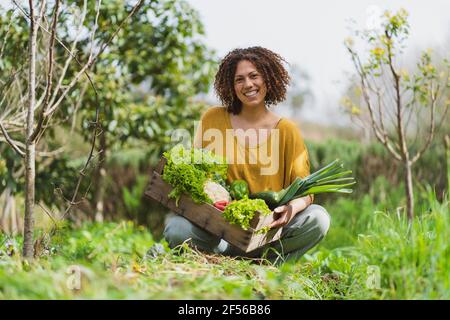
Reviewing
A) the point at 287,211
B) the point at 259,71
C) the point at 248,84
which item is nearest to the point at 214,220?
the point at 287,211

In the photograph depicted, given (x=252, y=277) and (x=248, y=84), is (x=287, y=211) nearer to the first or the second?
Answer: (x=252, y=277)

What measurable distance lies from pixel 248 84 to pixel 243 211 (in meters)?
0.82

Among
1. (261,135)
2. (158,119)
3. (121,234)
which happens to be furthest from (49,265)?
(158,119)

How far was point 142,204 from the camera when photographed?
23.8ft

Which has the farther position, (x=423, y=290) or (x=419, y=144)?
(x=419, y=144)

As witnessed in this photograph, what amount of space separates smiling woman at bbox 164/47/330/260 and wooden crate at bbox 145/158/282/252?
0.33ft

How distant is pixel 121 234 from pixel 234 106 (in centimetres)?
235

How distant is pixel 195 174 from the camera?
11.0 feet

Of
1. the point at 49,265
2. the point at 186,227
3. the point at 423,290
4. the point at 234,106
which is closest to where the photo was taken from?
the point at 423,290

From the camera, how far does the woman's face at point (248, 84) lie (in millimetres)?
3637

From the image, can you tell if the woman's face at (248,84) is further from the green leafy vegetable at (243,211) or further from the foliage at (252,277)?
the foliage at (252,277)

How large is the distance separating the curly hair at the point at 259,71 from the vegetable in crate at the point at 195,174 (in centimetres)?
45

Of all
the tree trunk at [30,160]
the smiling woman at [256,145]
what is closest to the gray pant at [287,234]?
the smiling woman at [256,145]

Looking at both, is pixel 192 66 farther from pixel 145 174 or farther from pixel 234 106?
pixel 234 106
